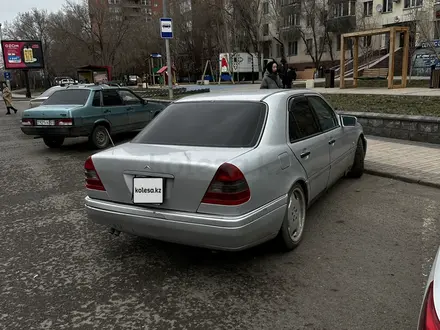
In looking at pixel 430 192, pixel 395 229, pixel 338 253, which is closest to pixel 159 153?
pixel 338 253

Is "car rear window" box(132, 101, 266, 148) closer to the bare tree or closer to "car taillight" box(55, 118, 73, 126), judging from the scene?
"car taillight" box(55, 118, 73, 126)

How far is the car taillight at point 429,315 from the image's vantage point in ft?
4.84

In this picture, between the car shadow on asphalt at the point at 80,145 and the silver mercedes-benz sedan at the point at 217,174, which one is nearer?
the silver mercedes-benz sedan at the point at 217,174

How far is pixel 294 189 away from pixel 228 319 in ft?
4.79

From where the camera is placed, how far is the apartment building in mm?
35812

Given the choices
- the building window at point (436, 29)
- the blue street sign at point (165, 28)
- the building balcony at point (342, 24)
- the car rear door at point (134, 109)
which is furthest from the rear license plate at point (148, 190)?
the building balcony at point (342, 24)

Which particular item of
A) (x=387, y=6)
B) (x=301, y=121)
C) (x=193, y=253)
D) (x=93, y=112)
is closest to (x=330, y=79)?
(x=93, y=112)

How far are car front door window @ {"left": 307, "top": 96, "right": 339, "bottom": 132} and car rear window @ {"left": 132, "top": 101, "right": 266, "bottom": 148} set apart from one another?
1.14 m

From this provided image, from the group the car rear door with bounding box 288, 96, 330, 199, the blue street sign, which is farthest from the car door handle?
the blue street sign

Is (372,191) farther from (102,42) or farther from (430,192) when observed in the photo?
(102,42)

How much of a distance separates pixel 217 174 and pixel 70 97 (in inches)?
319

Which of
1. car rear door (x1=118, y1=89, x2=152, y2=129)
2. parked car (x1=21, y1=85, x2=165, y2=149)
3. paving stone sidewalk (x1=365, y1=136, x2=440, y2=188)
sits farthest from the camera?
car rear door (x1=118, y1=89, x2=152, y2=129)

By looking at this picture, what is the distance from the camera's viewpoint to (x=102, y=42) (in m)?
37.5

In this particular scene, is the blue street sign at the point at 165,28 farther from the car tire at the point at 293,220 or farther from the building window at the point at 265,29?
the building window at the point at 265,29
